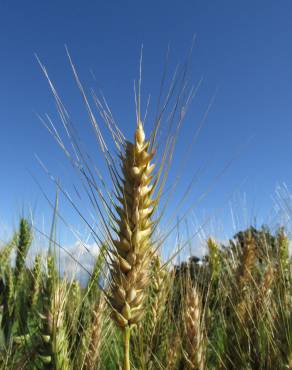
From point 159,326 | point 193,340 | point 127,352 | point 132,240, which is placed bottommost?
point 127,352

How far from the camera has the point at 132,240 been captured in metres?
1.71

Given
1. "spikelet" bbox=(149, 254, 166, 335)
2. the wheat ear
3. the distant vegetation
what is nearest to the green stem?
the wheat ear

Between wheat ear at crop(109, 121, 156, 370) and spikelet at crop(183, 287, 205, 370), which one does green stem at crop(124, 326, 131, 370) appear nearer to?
wheat ear at crop(109, 121, 156, 370)

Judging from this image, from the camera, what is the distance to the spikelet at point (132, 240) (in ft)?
5.43

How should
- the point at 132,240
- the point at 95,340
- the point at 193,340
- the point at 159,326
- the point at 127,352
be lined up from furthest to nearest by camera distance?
the point at 159,326 → the point at 95,340 → the point at 193,340 → the point at 132,240 → the point at 127,352

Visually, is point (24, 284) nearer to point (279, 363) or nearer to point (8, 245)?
point (8, 245)

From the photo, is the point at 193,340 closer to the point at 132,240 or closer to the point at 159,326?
the point at 159,326

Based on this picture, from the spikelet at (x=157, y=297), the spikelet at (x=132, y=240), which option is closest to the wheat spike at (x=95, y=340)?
the spikelet at (x=157, y=297)

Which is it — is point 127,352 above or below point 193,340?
below

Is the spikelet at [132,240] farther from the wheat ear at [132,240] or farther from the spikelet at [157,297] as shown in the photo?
the spikelet at [157,297]

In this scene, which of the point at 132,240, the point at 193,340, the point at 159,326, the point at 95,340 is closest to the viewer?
the point at 132,240

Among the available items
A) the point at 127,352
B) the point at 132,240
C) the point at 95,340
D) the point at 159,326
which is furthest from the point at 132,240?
the point at 159,326

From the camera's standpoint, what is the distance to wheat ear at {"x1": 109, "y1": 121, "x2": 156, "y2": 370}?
1.65 m

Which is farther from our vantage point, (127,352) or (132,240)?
(132,240)
